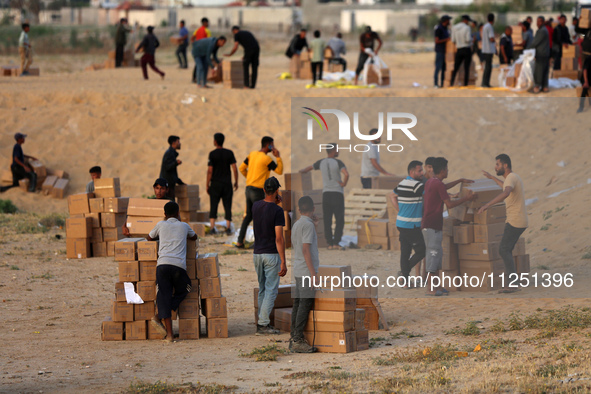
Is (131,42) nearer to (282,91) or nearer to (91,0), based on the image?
(282,91)

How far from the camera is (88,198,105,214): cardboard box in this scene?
12891mm

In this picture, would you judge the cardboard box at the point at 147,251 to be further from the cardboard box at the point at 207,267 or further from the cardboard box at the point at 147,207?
the cardboard box at the point at 147,207

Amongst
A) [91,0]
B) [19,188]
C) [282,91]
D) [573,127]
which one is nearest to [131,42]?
[282,91]

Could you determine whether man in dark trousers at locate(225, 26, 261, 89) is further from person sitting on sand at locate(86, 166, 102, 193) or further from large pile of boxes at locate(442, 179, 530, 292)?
large pile of boxes at locate(442, 179, 530, 292)

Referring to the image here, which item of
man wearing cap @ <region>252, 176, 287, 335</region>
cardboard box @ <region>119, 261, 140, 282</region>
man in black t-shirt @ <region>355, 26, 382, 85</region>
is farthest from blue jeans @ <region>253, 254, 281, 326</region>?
man in black t-shirt @ <region>355, 26, 382, 85</region>

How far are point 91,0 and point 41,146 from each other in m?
72.8

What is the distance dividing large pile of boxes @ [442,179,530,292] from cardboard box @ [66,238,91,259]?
19.6 feet

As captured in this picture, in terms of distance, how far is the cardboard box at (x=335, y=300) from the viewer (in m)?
7.91

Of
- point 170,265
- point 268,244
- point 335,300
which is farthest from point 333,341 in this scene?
point 170,265

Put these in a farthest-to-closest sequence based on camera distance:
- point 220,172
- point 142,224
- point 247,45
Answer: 1. point 247,45
2. point 220,172
3. point 142,224

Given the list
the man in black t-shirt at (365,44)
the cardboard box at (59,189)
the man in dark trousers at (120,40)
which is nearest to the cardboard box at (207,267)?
the cardboard box at (59,189)

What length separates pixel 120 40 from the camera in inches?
1163

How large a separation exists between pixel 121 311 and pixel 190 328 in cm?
75

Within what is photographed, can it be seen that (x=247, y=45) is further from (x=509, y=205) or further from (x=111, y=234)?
(x=509, y=205)
